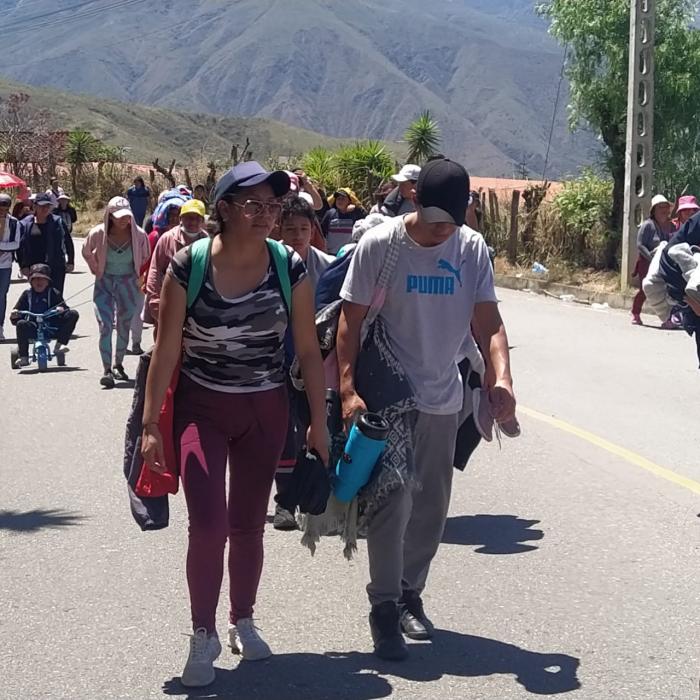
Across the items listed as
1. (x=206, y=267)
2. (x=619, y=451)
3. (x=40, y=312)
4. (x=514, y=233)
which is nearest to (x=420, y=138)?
(x=514, y=233)

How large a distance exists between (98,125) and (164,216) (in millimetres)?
129930

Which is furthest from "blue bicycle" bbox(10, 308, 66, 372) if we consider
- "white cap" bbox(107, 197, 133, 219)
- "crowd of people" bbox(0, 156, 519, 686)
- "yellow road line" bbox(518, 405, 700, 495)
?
"crowd of people" bbox(0, 156, 519, 686)

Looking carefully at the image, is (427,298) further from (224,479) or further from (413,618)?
(413,618)

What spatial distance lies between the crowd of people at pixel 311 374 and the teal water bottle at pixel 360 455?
68mm

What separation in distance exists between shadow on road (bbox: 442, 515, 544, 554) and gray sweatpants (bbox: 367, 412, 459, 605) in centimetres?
144

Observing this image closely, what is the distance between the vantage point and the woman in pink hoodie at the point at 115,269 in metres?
12.9

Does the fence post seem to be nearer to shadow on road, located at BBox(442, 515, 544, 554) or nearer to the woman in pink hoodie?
the woman in pink hoodie

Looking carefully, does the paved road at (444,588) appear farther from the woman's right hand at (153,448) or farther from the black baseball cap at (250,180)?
the black baseball cap at (250,180)

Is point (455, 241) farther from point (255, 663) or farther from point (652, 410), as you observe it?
point (652, 410)

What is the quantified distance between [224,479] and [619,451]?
200 inches

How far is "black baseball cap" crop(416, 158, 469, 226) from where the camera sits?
17.1 ft

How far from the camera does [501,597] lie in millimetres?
6184

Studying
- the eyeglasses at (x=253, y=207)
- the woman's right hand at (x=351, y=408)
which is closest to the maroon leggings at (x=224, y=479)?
the woman's right hand at (x=351, y=408)

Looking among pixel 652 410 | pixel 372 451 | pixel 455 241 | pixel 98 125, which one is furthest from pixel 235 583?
pixel 98 125
